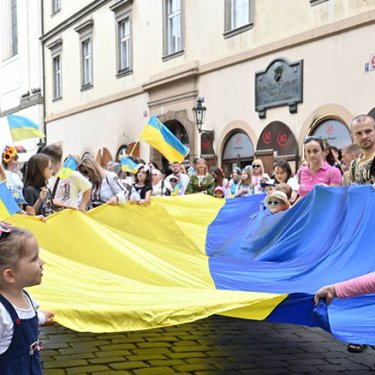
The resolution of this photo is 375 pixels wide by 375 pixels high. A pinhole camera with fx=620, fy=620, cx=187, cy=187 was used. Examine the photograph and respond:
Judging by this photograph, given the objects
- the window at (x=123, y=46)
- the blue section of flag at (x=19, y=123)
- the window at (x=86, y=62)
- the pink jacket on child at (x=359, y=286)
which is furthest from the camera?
the window at (x=86, y=62)

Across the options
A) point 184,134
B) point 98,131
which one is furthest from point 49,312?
point 98,131

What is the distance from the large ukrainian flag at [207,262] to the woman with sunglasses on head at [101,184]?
0.49 meters

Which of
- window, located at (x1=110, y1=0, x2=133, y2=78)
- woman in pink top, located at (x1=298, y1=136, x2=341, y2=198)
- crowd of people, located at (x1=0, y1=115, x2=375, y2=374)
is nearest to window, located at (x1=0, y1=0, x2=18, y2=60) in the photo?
window, located at (x1=110, y1=0, x2=133, y2=78)

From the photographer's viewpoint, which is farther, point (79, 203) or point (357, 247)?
point (79, 203)

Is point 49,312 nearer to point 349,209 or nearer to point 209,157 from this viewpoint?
point 349,209

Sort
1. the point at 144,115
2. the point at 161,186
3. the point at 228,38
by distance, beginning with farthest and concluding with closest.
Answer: the point at 144,115
the point at 228,38
the point at 161,186

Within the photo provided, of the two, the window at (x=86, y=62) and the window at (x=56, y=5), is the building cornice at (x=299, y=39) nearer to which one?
the window at (x=86, y=62)

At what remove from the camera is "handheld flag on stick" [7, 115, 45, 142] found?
29.7 feet

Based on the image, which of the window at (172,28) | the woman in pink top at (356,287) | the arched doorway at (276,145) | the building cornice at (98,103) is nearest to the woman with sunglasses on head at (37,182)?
the woman in pink top at (356,287)

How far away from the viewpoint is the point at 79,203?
6.77 metres

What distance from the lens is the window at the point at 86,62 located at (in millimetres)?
23469

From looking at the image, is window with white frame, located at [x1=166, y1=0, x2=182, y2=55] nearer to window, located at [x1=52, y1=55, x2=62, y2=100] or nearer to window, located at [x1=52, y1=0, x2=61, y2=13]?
window, located at [x1=52, y1=0, x2=61, y2=13]

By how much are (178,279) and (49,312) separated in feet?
6.11

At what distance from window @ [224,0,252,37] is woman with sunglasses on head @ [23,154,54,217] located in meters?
9.25
